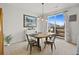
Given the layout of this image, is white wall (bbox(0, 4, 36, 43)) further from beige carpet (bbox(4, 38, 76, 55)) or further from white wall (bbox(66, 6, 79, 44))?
white wall (bbox(66, 6, 79, 44))

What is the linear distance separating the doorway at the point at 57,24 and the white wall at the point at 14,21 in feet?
1.37

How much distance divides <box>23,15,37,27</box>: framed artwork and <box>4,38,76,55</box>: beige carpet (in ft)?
1.22

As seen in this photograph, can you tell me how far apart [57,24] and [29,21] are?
1.88 ft

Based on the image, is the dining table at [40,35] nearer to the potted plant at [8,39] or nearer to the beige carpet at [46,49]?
the beige carpet at [46,49]

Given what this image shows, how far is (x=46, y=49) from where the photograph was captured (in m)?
2.02

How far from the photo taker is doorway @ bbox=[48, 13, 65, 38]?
2020 mm

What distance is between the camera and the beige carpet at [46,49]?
1.96m

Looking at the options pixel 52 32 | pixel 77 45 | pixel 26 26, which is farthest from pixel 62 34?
pixel 26 26

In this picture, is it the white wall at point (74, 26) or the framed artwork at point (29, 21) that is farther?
Answer: the framed artwork at point (29, 21)

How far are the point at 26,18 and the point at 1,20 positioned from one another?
0.47m

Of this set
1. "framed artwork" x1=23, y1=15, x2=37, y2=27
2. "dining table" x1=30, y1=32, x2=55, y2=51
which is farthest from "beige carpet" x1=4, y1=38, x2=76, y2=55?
"framed artwork" x1=23, y1=15, x2=37, y2=27

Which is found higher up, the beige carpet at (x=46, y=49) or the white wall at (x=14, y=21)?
the white wall at (x=14, y=21)

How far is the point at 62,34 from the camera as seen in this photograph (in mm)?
2023

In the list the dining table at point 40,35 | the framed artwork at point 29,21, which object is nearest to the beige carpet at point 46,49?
→ the dining table at point 40,35
